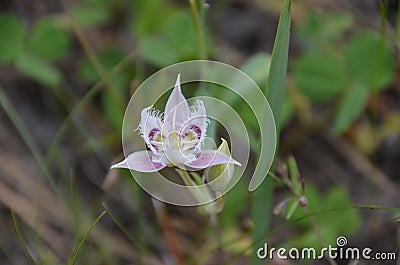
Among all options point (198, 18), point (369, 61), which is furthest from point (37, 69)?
point (369, 61)

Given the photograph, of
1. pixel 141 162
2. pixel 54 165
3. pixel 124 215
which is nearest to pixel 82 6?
pixel 54 165

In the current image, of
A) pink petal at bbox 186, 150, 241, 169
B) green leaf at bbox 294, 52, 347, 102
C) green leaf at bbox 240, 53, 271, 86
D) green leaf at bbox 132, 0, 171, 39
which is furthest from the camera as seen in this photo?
green leaf at bbox 132, 0, 171, 39

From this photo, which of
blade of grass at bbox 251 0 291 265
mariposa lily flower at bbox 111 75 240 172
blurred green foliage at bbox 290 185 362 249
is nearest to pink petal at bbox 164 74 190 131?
mariposa lily flower at bbox 111 75 240 172

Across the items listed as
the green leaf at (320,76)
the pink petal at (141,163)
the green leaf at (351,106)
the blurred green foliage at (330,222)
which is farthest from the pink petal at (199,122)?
the green leaf at (320,76)

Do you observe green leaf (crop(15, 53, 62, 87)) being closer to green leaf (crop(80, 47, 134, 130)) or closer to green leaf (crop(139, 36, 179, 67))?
green leaf (crop(80, 47, 134, 130))

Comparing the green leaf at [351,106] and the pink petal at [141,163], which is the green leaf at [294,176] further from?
the green leaf at [351,106]

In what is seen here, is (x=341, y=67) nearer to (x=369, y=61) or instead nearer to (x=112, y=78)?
(x=369, y=61)

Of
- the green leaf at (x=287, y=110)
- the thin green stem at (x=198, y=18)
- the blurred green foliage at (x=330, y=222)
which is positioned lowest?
the blurred green foliage at (x=330, y=222)
